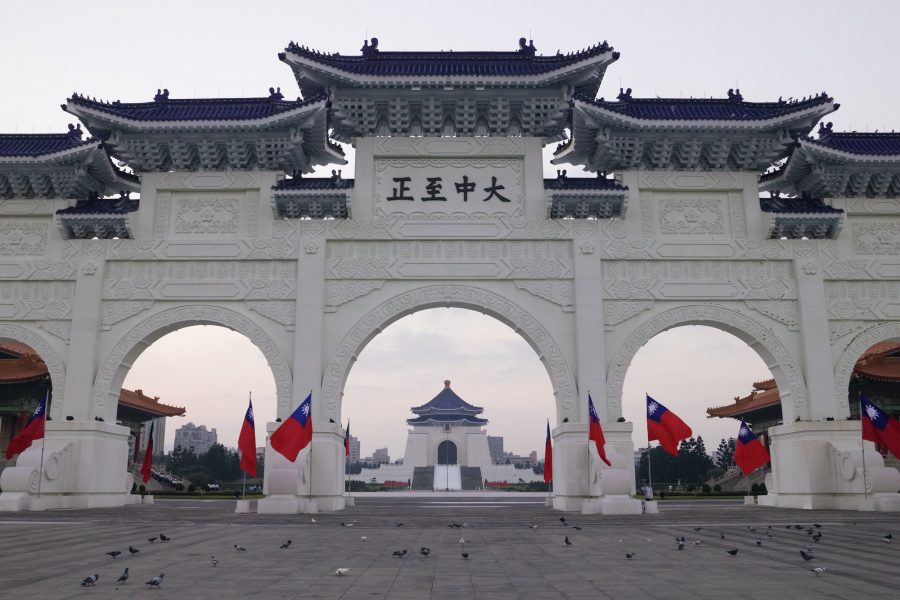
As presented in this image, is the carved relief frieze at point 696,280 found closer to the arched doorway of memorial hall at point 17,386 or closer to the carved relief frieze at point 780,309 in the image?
the carved relief frieze at point 780,309

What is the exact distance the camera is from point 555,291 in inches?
609

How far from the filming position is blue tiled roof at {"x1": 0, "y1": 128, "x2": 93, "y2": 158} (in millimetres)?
16438

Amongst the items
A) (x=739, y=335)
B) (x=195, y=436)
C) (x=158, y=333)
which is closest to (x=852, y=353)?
(x=739, y=335)

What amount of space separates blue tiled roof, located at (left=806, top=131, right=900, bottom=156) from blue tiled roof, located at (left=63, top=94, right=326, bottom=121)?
35.1ft

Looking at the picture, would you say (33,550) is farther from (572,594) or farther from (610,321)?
(610,321)

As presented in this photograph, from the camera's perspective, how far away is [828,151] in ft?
50.7

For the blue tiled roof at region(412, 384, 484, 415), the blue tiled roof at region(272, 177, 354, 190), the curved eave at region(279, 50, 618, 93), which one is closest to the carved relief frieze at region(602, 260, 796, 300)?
the curved eave at region(279, 50, 618, 93)

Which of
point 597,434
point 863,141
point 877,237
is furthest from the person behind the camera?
point 863,141

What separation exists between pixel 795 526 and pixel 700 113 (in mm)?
8882

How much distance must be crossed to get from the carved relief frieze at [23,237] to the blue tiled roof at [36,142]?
4.90ft

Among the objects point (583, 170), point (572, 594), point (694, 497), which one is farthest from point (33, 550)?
point (694, 497)

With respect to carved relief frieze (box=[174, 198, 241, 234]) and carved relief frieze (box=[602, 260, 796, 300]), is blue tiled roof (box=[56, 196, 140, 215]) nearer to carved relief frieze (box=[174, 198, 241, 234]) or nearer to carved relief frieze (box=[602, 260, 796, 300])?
carved relief frieze (box=[174, 198, 241, 234])

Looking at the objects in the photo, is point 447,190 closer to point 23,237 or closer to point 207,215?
point 207,215

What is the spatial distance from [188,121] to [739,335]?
11853mm
